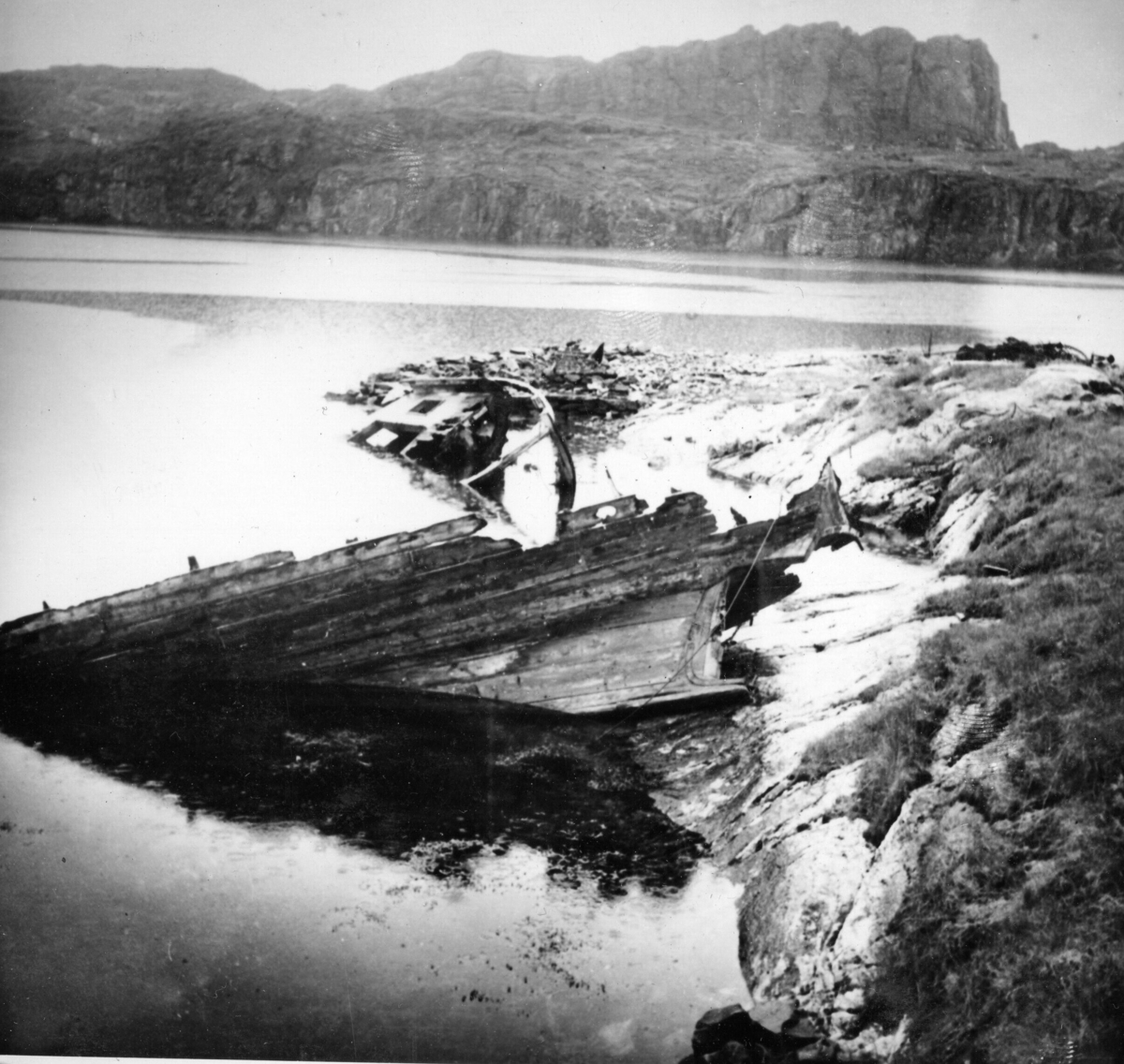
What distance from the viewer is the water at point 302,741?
4055 millimetres

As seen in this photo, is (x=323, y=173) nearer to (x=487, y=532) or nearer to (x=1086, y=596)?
(x=487, y=532)

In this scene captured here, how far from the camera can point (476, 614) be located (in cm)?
436

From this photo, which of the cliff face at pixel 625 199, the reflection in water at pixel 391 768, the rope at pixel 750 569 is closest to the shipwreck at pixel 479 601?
the rope at pixel 750 569

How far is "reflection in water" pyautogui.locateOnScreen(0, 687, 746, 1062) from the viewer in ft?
13.1

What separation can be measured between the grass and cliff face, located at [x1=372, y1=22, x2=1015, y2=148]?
1555 mm

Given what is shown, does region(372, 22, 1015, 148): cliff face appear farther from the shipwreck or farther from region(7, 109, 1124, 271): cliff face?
the shipwreck

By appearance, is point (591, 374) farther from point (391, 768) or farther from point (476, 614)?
point (391, 768)

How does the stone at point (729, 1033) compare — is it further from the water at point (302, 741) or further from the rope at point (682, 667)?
the rope at point (682, 667)

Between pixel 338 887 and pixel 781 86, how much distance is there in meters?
4.31

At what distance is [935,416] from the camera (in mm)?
4207

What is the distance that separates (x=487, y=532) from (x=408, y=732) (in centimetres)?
106

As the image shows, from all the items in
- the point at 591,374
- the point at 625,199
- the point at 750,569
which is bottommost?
the point at 750,569

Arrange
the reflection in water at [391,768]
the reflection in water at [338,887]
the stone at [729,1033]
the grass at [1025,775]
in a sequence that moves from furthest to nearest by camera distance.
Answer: the reflection in water at [391,768], the reflection in water at [338,887], the stone at [729,1033], the grass at [1025,775]

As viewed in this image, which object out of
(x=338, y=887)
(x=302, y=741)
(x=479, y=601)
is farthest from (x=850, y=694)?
(x=302, y=741)
